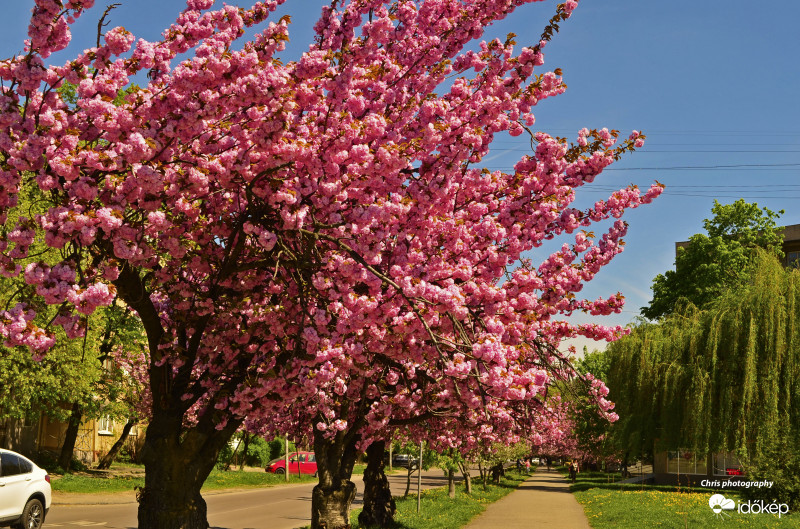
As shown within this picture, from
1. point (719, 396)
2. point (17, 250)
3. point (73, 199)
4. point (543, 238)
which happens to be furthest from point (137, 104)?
point (719, 396)

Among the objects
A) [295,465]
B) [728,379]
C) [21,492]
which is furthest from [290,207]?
[295,465]

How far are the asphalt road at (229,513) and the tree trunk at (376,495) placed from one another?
2300 mm

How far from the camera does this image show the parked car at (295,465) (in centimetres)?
4622

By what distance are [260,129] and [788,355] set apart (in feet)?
77.7

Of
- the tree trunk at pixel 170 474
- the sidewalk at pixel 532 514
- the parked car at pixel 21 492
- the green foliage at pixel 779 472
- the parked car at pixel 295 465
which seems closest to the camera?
the tree trunk at pixel 170 474

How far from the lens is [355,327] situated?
286 inches

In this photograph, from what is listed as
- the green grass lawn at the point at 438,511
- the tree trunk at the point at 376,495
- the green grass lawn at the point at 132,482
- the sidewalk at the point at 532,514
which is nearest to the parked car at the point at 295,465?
the green grass lawn at the point at 132,482

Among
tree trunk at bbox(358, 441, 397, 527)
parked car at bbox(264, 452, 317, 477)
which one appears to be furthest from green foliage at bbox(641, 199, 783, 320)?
tree trunk at bbox(358, 441, 397, 527)

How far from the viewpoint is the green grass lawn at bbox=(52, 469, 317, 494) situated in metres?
26.6

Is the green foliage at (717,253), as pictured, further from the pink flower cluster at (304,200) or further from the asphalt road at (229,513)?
the pink flower cluster at (304,200)

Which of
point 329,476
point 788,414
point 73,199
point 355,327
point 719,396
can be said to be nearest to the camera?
point 73,199

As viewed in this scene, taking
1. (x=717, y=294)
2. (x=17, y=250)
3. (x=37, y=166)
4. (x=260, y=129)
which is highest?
(x=717, y=294)

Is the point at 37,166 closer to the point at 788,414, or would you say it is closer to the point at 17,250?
the point at 17,250

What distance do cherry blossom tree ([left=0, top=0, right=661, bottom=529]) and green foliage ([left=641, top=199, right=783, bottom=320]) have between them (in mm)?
39627
